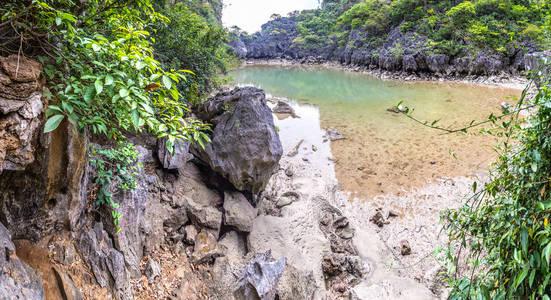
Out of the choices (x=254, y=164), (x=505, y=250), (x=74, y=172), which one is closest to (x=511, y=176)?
(x=505, y=250)

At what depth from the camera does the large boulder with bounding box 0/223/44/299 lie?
5.15 ft

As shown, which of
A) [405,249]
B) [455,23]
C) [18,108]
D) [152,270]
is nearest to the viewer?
[18,108]

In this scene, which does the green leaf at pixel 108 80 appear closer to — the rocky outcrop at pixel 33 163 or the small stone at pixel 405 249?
the rocky outcrop at pixel 33 163

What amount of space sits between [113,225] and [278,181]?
459cm

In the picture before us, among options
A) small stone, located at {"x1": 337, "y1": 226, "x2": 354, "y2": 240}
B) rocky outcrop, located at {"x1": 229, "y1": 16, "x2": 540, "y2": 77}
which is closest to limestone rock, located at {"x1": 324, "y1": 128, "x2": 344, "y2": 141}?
small stone, located at {"x1": 337, "y1": 226, "x2": 354, "y2": 240}

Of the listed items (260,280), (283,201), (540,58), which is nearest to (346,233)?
(283,201)

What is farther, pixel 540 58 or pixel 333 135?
pixel 333 135

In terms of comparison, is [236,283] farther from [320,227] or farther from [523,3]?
[523,3]

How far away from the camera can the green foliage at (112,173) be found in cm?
284

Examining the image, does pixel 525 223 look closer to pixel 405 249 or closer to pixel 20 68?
pixel 20 68

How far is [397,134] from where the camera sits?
9.98m

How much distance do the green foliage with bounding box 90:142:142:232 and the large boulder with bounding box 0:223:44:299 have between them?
99 centimetres

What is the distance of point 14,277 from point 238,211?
11.0 feet

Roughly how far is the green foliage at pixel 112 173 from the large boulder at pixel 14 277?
99 centimetres
